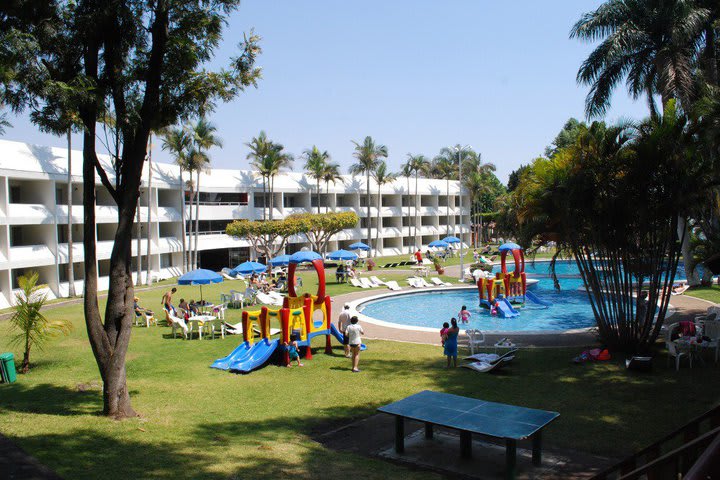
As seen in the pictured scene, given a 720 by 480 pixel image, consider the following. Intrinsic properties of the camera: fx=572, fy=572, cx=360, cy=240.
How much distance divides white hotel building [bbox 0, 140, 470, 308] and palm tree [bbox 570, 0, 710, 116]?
17904 millimetres

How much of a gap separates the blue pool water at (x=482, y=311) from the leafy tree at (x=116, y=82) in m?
14.2

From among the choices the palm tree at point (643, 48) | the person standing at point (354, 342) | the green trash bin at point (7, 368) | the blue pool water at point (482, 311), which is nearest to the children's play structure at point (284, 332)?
the person standing at point (354, 342)

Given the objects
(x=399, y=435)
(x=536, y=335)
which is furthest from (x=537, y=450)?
(x=536, y=335)

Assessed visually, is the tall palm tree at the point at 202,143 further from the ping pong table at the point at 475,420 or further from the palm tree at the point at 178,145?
the ping pong table at the point at 475,420

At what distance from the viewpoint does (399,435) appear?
9625 millimetres

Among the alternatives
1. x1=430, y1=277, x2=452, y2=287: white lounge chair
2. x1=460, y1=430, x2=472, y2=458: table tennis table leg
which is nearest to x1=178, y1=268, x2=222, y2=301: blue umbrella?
x1=460, y1=430, x2=472, y2=458: table tennis table leg

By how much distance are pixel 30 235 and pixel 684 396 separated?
33.2 metres

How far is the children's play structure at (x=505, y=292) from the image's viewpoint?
85.7 feet

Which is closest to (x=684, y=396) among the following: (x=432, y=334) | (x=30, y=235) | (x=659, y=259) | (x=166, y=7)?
(x=659, y=259)

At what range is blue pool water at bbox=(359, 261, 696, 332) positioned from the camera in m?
24.1

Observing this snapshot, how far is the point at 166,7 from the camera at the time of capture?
34.8 ft

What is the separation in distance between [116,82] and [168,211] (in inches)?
1323

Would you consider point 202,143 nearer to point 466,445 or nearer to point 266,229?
point 266,229

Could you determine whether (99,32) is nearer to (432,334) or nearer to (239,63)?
(239,63)
